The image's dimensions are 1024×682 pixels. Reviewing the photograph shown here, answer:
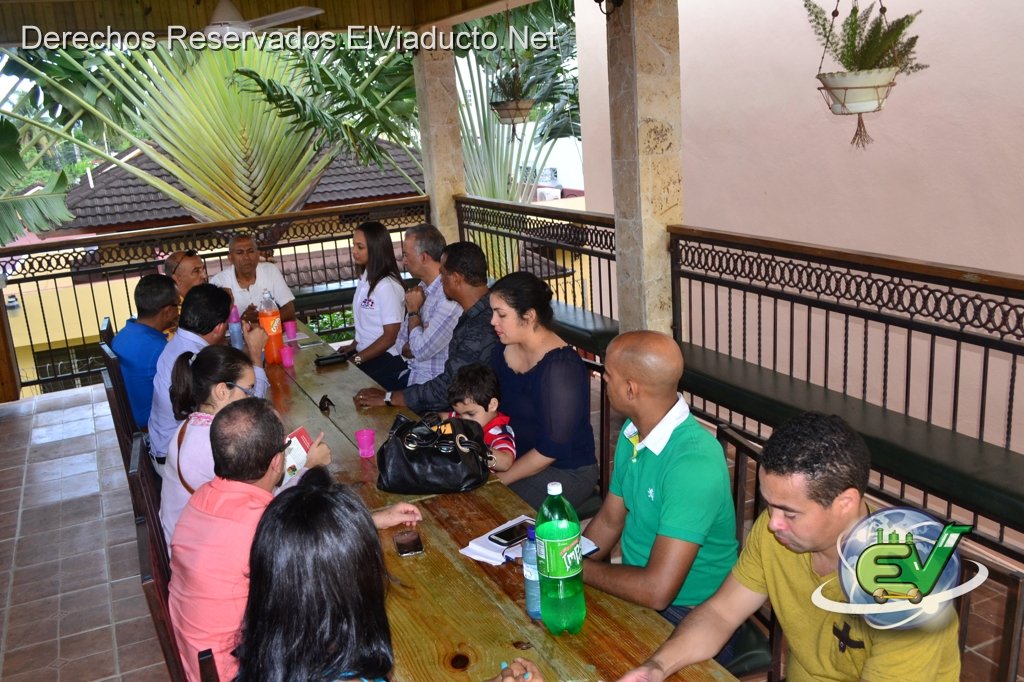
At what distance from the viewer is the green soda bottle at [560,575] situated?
2104 millimetres

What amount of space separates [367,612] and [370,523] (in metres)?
0.18

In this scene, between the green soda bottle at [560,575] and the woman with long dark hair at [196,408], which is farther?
the woman with long dark hair at [196,408]

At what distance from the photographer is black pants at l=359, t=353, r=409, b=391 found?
17.5 feet

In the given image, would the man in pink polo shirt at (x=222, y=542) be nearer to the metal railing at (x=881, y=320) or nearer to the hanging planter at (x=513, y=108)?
the metal railing at (x=881, y=320)

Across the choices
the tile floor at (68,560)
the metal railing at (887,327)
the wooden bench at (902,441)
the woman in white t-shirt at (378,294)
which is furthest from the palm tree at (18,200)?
the wooden bench at (902,441)

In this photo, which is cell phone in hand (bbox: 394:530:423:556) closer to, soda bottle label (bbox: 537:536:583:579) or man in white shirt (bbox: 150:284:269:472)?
soda bottle label (bbox: 537:536:583:579)

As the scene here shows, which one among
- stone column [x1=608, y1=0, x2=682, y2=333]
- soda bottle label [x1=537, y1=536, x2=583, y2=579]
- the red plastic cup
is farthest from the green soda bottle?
stone column [x1=608, y1=0, x2=682, y2=333]

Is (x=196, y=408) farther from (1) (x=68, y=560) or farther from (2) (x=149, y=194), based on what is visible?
(2) (x=149, y=194)

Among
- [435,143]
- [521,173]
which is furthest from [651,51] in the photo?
[521,173]

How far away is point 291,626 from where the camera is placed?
174cm

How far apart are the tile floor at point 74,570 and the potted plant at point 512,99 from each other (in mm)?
2881

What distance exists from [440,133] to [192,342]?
521 cm

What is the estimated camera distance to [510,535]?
2.61 meters

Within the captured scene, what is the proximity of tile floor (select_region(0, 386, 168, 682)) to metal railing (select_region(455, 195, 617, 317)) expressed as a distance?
138 inches
